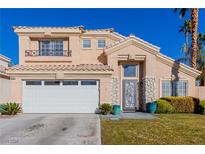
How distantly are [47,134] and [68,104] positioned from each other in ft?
24.2

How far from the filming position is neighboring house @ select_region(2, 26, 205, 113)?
17.9 m

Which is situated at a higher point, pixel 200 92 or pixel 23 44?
pixel 23 44

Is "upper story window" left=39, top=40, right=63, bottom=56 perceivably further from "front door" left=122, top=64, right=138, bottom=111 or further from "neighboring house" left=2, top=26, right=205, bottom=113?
"front door" left=122, top=64, right=138, bottom=111

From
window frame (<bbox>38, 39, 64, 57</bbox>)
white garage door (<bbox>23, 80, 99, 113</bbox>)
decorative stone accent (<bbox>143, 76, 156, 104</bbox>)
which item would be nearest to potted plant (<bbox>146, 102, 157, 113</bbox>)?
decorative stone accent (<bbox>143, 76, 156, 104</bbox>)

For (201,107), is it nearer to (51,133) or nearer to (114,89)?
(114,89)

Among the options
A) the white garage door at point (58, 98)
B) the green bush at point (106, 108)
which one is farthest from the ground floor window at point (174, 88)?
the white garage door at point (58, 98)

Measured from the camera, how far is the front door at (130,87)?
65.9ft

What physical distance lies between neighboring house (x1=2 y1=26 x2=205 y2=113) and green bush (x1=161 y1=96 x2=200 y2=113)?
1.05m

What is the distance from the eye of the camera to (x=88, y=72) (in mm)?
17953

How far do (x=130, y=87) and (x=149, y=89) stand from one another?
1608mm

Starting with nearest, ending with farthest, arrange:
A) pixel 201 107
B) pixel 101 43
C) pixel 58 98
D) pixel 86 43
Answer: pixel 58 98
pixel 201 107
pixel 86 43
pixel 101 43

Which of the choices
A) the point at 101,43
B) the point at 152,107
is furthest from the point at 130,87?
the point at 101,43
